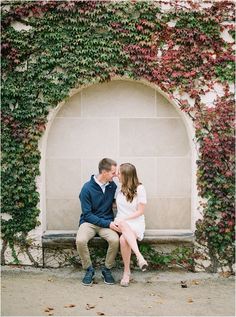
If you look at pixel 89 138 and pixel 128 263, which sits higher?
pixel 89 138

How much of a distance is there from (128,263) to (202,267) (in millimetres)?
1131

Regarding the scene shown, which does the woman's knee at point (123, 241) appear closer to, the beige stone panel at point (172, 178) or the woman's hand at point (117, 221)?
the woman's hand at point (117, 221)

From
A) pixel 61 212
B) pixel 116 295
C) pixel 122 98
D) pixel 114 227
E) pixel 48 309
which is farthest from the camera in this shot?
pixel 61 212

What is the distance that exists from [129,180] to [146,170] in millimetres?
719

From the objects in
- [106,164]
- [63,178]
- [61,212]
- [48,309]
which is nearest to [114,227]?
[106,164]

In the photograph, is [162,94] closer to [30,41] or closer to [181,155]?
[181,155]

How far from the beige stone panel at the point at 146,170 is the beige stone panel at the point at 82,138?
0.95 feet

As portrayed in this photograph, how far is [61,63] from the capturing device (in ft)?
19.4

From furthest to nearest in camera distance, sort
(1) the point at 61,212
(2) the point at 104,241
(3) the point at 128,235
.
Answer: (1) the point at 61,212
(2) the point at 104,241
(3) the point at 128,235

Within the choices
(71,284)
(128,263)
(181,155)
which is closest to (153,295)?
(128,263)

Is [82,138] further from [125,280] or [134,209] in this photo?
[125,280]

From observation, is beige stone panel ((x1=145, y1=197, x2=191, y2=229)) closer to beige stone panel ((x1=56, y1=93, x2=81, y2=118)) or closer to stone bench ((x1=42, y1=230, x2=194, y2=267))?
stone bench ((x1=42, y1=230, x2=194, y2=267))

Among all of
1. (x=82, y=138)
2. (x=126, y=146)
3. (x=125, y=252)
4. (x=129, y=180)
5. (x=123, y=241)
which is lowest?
(x=125, y=252)

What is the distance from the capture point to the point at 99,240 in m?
5.86
